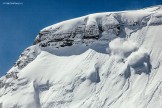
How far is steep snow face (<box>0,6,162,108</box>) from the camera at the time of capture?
54469 millimetres

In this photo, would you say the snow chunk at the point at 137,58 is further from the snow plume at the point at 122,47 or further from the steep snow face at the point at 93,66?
the snow plume at the point at 122,47

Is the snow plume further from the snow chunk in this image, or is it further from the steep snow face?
the snow chunk

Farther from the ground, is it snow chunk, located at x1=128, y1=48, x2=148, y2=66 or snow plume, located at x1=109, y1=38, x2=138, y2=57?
snow plume, located at x1=109, y1=38, x2=138, y2=57

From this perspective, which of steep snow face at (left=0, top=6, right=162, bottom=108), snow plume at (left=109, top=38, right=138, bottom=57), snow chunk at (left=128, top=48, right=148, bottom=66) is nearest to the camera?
steep snow face at (left=0, top=6, right=162, bottom=108)

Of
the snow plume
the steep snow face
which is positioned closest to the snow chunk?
the steep snow face

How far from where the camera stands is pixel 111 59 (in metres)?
59.3

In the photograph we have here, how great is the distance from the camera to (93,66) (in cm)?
5834

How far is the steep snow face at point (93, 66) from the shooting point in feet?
179

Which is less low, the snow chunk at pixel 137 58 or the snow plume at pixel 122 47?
the snow plume at pixel 122 47

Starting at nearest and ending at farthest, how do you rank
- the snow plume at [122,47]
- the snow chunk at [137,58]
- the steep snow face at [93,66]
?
the steep snow face at [93,66]
the snow chunk at [137,58]
the snow plume at [122,47]

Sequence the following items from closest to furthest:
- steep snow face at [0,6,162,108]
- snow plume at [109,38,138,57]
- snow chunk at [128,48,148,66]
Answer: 1. steep snow face at [0,6,162,108]
2. snow chunk at [128,48,148,66]
3. snow plume at [109,38,138,57]

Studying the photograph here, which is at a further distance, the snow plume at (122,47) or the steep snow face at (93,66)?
the snow plume at (122,47)

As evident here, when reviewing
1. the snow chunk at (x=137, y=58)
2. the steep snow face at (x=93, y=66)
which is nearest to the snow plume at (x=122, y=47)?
the steep snow face at (x=93, y=66)

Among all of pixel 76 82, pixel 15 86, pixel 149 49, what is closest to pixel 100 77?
pixel 76 82
